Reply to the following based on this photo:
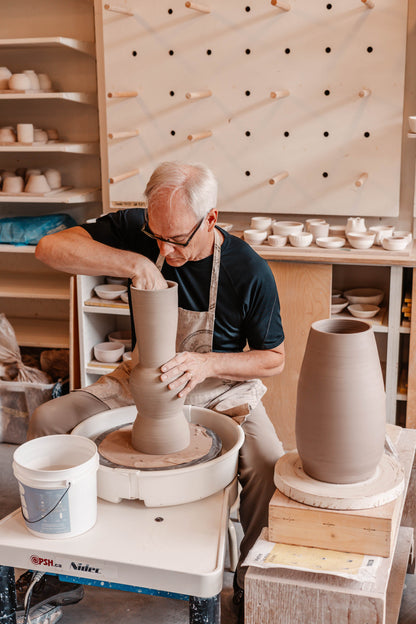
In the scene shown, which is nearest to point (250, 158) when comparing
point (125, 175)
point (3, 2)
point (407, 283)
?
point (125, 175)

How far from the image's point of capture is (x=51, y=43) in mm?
3232

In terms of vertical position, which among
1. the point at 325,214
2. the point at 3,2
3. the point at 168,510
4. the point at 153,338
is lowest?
the point at 168,510

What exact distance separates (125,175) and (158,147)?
25 cm

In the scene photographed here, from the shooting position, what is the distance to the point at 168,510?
64.4 inches

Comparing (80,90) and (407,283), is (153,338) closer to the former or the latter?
(407,283)

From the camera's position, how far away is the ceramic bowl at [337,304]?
3076 millimetres

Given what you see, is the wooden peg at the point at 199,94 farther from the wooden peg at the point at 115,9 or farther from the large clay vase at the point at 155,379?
the large clay vase at the point at 155,379

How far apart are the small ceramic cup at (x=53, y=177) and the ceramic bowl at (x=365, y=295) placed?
5.06 feet

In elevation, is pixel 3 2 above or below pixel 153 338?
above

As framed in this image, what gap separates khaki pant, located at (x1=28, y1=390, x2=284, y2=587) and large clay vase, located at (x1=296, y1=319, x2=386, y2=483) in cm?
38

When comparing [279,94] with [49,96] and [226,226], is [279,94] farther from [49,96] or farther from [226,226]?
[49,96]

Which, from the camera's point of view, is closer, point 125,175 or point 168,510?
point 168,510

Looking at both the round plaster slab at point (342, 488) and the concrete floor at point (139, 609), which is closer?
the round plaster slab at point (342, 488)

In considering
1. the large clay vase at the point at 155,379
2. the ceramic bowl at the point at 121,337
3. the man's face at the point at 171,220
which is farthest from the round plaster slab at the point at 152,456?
the ceramic bowl at the point at 121,337
